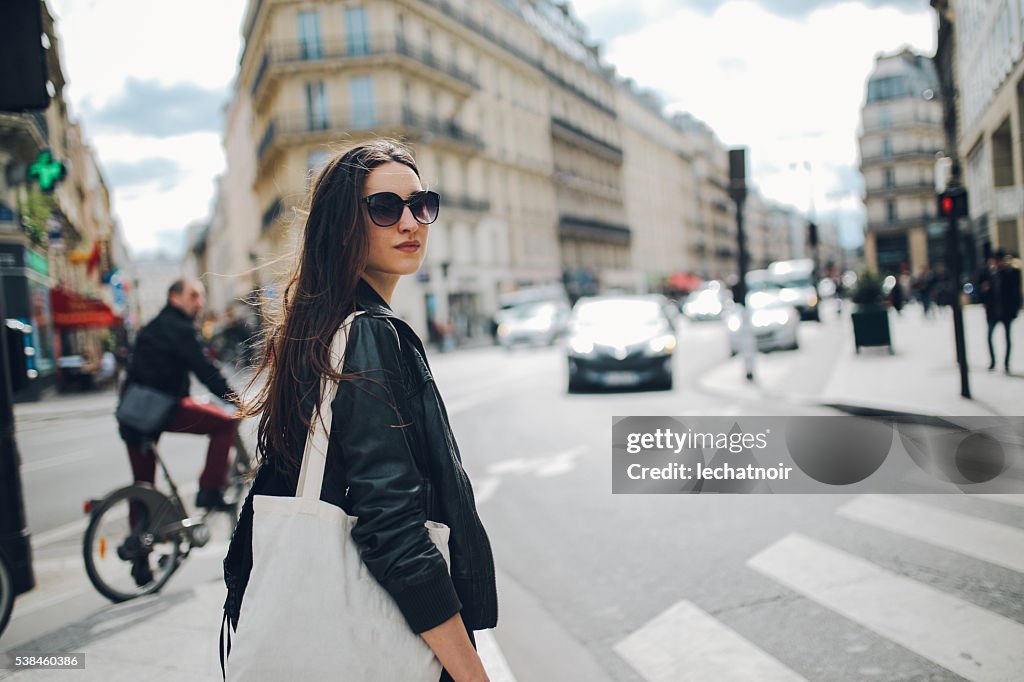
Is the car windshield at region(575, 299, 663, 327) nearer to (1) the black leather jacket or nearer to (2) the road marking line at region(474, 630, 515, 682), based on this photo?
(2) the road marking line at region(474, 630, 515, 682)

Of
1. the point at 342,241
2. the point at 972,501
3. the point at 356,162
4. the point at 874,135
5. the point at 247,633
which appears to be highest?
the point at 874,135

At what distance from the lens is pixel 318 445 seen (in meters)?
1.64

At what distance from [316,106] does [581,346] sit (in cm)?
3002

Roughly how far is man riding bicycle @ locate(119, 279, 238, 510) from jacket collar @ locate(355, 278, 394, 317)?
366 cm

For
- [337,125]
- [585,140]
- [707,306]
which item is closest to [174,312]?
[707,306]

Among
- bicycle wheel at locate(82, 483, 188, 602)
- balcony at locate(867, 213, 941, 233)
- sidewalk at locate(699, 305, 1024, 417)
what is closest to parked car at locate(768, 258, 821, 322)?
sidewalk at locate(699, 305, 1024, 417)

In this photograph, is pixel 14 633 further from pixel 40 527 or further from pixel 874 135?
pixel 874 135

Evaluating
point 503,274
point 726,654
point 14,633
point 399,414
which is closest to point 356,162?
point 399,414

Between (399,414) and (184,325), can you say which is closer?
(399,414)

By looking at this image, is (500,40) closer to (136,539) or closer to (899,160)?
(899,160)

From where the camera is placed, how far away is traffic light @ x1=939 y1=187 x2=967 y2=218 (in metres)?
10.1

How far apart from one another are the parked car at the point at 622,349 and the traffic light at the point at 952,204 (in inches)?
194

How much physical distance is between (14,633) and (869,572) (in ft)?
14.5

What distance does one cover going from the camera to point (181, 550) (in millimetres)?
5137
